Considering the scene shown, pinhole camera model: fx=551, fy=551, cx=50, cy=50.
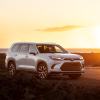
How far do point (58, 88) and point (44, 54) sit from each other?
8785mm

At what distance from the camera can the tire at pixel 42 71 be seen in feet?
88.2

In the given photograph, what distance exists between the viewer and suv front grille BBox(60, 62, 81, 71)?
26.9m

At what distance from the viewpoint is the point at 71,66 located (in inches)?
1065

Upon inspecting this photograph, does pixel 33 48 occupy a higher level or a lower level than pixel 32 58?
higher

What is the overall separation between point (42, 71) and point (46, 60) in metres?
0.68

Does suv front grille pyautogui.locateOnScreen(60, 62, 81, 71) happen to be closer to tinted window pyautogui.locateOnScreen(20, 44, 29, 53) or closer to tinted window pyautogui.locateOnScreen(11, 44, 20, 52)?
tinted window pyautogui.locateOnScreen(20, 44, 29, 53)

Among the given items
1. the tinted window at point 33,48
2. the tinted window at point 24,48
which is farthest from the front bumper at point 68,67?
the tinted window at point 24,48

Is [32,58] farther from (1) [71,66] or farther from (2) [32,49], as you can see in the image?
(1) [71,66]

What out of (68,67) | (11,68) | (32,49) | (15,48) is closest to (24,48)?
(32,49)

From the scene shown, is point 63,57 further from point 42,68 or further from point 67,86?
point 67,86

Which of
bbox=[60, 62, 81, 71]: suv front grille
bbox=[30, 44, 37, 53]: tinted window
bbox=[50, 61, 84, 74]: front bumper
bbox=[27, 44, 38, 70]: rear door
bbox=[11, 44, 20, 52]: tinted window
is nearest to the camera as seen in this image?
bbox=[50, 61, 84, 74]: front bumper

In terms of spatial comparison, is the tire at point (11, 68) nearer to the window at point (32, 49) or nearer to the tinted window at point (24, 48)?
the tinted window at point (24, 48)

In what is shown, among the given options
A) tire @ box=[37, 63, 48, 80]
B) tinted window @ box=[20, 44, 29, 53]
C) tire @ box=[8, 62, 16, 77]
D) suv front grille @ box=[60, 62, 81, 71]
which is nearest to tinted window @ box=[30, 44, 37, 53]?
tinted window @ box=[20, 44, 29, 53]

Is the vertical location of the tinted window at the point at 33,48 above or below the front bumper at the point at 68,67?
above
